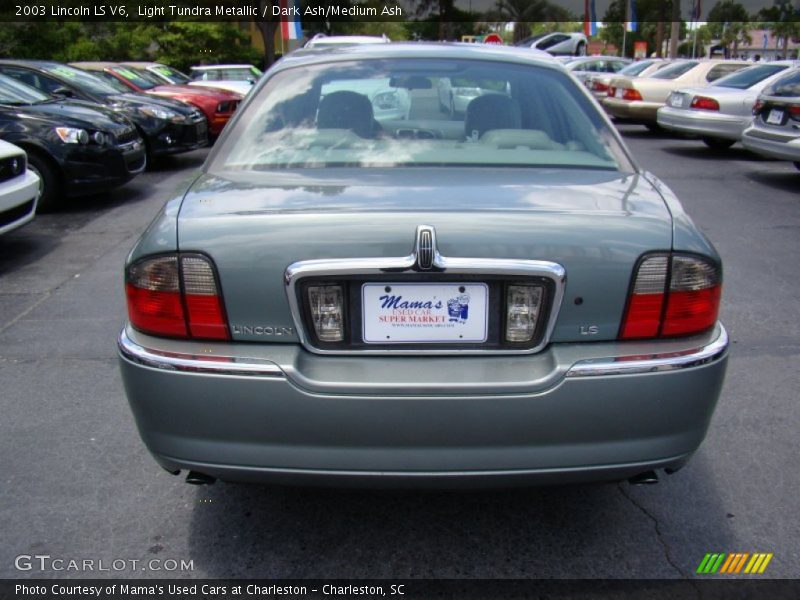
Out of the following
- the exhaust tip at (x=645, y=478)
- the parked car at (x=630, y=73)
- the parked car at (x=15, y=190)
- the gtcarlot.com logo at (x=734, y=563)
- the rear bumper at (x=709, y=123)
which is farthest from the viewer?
the parked car at (x=630, y=73)

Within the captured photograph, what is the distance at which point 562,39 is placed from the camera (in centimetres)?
3947

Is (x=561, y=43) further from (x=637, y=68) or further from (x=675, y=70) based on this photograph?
(x=675, y=70)

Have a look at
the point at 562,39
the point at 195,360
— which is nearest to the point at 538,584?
the point at 195,360

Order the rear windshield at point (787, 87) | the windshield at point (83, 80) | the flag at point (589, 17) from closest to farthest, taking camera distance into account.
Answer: the rear windshield at point (787, 87)
the windshield at point (83, 80)
the flag at point (589, 17)

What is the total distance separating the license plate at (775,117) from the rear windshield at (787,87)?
21 cm

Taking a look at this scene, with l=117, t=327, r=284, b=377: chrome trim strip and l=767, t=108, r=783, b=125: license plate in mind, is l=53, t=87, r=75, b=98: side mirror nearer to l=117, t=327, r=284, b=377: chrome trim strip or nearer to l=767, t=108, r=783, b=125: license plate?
l=767, t=108, r=783, b=125: license plate

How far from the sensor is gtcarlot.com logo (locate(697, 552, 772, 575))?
2.66m

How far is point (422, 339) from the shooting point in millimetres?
2311

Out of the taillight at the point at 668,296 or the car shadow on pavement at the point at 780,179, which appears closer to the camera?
the taillight at the point at 668,296

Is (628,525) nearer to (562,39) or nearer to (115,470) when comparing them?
(115,470)

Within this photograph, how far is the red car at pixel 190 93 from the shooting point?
43.6 feet

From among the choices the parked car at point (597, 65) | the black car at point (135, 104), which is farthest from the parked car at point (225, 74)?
the parked car at point (597, 65)

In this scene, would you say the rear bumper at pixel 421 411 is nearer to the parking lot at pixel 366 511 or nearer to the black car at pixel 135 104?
the parking lot at pixel 366 511

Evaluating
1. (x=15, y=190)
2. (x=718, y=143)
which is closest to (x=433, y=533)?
(x=15, y=190)
